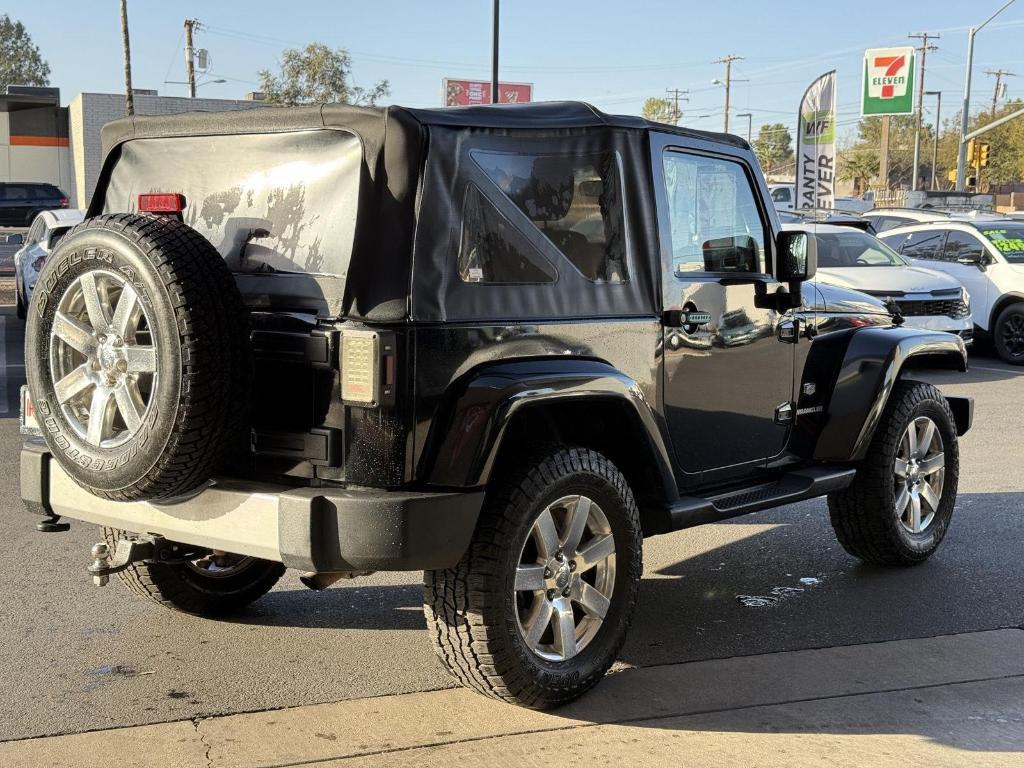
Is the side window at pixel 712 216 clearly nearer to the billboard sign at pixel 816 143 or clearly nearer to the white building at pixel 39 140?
the billboard sign at pixel 816 143

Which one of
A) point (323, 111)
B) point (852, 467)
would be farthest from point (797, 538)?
point (323, 111)

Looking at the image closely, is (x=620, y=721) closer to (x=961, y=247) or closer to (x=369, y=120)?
(x=369, y=120)

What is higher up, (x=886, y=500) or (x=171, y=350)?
(x=171, y=350)

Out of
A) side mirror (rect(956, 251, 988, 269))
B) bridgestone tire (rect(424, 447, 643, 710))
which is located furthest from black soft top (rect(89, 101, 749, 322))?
side mirror (rect(956, 251, 988, 269))

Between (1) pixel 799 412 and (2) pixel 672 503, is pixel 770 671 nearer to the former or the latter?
(2) pixel 672 503

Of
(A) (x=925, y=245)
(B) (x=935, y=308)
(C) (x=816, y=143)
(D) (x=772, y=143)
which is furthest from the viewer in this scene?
(D) (x=772, y=143)

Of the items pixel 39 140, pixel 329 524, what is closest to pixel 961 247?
pixel 329 524

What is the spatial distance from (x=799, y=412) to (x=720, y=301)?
83cm

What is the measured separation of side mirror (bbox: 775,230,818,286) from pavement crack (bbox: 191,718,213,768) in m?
2.98

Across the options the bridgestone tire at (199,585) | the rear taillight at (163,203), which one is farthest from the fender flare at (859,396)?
the rear taillight at (163,203)

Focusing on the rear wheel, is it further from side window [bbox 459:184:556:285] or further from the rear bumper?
the rear bumper

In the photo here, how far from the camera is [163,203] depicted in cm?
399

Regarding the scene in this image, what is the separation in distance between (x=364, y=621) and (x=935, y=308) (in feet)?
34.3

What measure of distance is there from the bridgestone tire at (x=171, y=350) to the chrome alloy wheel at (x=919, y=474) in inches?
137
